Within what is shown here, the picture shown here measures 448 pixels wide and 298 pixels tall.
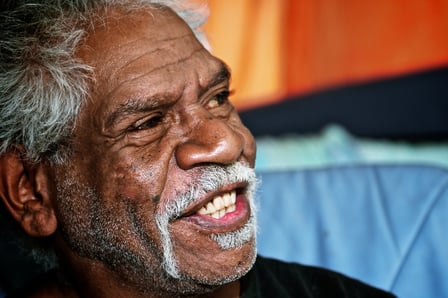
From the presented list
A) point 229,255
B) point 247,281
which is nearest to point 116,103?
point 229,255

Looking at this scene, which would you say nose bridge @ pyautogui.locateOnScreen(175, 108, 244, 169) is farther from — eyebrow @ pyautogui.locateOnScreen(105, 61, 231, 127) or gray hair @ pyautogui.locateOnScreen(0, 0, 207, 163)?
gray hair @ pyautogui.locateOnScreen(0, 0, 207, 163)

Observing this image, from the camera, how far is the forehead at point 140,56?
1.55m

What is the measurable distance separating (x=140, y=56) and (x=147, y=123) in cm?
15

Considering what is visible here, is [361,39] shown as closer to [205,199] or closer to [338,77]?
[338,77]

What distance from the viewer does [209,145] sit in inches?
59.9

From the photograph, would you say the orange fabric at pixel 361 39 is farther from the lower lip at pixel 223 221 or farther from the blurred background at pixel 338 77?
the lower lip at pixel 223 221

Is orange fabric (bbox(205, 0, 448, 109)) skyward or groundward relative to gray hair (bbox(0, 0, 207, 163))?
groundward

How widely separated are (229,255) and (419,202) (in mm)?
1099

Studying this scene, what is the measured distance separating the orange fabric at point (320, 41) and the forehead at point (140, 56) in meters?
1.74

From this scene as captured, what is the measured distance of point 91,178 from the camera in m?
1.61

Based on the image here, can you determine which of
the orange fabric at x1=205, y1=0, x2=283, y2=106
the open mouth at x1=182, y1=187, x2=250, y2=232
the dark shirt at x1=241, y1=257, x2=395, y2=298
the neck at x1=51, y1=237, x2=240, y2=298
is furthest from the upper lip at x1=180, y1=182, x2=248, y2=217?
the orange fabric at x1=205, y1=0, x2=283, y2=106

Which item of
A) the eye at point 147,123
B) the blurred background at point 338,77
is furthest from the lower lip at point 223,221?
the blurred background at point 338,77

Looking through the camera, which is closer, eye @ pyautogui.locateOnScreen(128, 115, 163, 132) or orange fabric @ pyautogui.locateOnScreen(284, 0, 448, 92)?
eye @ pyautogui.locateOnScreen(128, 115, 163, 132)

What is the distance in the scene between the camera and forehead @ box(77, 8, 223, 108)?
155 centimetres
